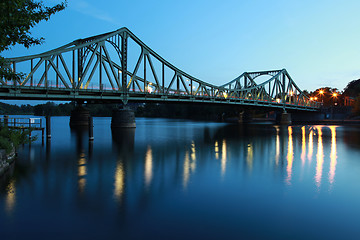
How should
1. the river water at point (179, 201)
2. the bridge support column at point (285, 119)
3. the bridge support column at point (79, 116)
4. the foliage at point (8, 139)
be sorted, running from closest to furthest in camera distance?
the river water at point (179, 201)
the foliage at point (8, 139)
the bridge support column at point (79, 116)
the bridge support column at point (285, 119)

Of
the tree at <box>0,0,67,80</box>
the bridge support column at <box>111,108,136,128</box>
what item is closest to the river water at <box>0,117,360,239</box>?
the tree at <box>0,0,67,80</box>

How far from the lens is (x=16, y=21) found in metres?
12.7

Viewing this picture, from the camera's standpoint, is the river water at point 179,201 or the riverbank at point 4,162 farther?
the riverbank at point 4,162

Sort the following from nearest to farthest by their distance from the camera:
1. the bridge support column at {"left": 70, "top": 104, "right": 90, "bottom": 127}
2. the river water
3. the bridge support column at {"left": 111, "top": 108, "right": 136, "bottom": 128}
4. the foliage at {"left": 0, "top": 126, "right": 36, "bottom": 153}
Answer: the river water, the foliage at {"left": 0, "top": 126, "right": 36, "bottom": 153}, the bridge support column at {"left": 111, "top": 108, "right": 136, "bottom": 128}, the bridge support column at {"left": 70, "top": 104, "right": 90, "bottom": 127}

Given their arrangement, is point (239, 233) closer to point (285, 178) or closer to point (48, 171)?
point (285, 178)

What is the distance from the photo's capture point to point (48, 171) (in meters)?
15.4

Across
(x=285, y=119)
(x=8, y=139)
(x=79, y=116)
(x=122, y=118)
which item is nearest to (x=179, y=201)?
(x=8, y=139)

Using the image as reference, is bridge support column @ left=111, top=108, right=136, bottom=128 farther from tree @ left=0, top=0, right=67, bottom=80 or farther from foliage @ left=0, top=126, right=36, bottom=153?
tree @ left=0, top=0, right=67, bottom=80

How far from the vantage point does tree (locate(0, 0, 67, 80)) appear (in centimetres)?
1232

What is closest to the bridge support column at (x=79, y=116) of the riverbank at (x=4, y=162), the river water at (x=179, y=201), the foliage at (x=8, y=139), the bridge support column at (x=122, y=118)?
the bridge support column at (x=122, y=118)

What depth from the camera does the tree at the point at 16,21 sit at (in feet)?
40.4

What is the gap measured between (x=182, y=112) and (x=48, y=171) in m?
168

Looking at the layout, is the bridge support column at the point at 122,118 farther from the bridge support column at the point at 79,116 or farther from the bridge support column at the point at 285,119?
the bridge support column at the point at 285,119

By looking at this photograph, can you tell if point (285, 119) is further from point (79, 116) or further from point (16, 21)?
point (16, 21)
